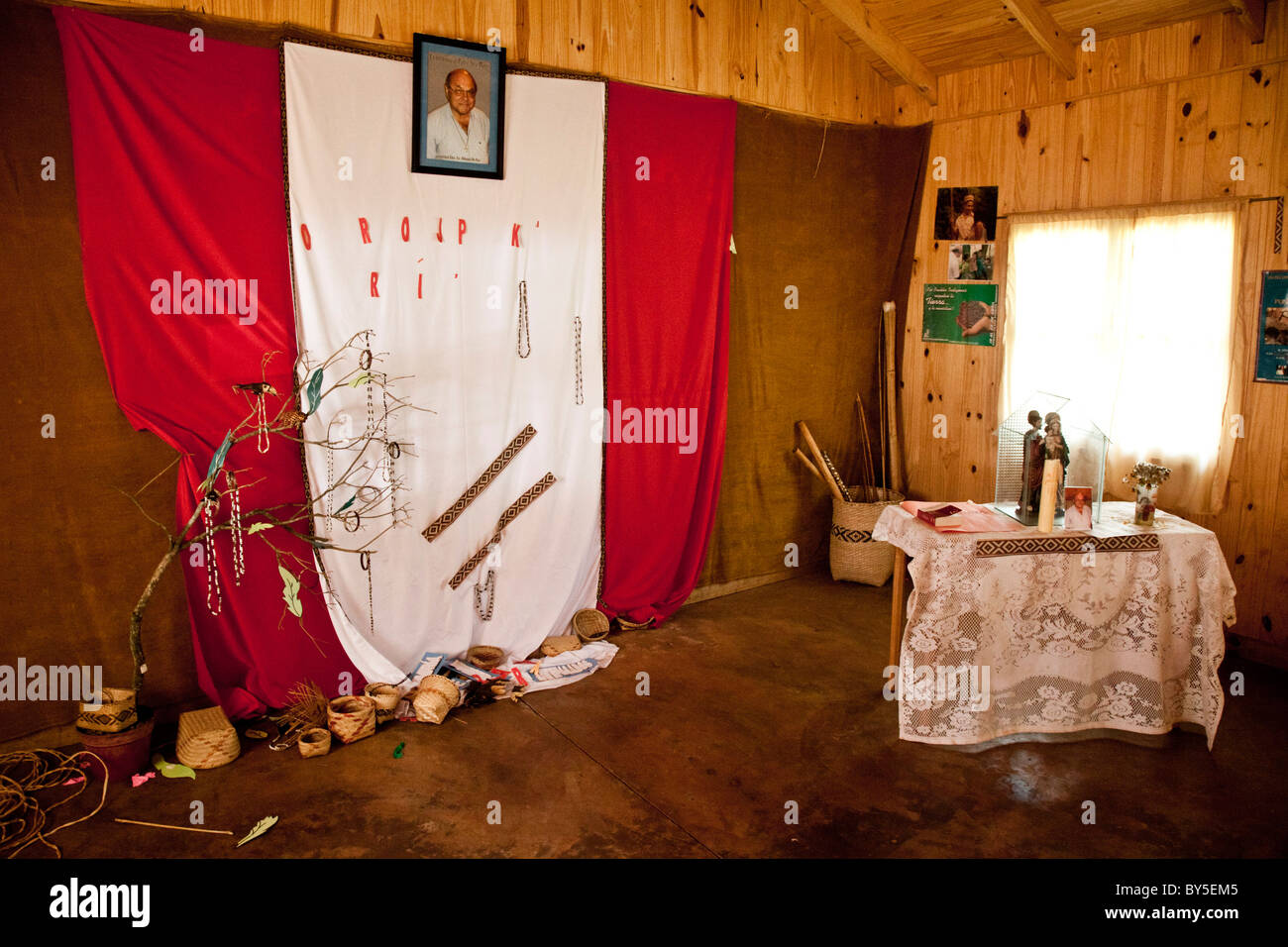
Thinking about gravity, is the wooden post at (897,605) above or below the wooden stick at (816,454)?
below

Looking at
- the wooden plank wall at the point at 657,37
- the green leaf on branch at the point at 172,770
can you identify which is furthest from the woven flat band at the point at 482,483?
the wooden plank wall at the point at 657,37

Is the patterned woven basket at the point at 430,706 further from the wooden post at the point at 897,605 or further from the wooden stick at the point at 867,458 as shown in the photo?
the wooden stick at the point at 867,458

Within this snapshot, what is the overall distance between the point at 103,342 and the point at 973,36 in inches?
173

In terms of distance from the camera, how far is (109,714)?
316cm

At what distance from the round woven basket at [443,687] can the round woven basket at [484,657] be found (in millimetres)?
281

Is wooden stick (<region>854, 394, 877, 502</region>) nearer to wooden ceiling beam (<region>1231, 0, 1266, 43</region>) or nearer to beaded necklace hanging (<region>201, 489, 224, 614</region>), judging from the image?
wooden ceiling beam (<region>1231, 0, 1266, 43</region>)

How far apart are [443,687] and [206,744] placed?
89 cm

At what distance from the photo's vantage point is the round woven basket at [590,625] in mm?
4492

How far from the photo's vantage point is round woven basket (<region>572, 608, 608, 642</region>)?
4.49 meters

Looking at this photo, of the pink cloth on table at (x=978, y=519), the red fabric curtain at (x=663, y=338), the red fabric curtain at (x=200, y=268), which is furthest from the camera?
the red fabric curtain at (x=663, y=338)

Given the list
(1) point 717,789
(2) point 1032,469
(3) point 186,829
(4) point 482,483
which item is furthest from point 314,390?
(2) point 1032,469

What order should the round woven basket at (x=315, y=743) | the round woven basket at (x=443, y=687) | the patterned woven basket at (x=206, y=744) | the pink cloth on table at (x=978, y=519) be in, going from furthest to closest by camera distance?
the round woven basket at (x=443, y=687)
the pink cloth on table at (x=978, y=519)
the round woven basket at (x=315, y=743)
the patterned woven basket at (x=206, y=744)

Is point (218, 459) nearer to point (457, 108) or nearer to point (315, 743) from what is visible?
point (315, 743)
